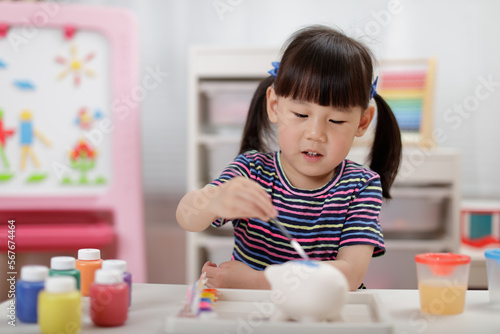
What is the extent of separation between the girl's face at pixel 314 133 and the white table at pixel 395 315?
237 mm

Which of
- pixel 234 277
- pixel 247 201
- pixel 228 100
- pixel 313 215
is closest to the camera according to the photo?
pixel 247 201

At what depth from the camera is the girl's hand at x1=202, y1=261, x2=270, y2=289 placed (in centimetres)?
91

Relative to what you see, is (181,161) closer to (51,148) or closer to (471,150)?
(51,148)

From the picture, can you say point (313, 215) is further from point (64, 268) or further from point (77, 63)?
point (77, 63)

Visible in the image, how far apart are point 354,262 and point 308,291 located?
32 centimetres

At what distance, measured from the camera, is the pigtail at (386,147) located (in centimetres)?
113

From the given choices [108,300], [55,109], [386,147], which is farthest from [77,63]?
[108,300]

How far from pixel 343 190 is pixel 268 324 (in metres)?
0.46

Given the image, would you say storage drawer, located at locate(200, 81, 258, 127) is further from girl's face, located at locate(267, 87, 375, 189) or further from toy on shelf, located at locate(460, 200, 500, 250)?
girl's face, located at locate(267, 87, 375, 189)

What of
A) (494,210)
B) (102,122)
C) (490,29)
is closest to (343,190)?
(102,122)

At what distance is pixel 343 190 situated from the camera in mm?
1046

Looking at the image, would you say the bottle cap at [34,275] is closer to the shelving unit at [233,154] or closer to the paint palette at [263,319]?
the paint palette at [263,319]

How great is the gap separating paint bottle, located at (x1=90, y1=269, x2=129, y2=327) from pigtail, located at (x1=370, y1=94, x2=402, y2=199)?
24.9 inches

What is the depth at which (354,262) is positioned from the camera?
36.8 inches
